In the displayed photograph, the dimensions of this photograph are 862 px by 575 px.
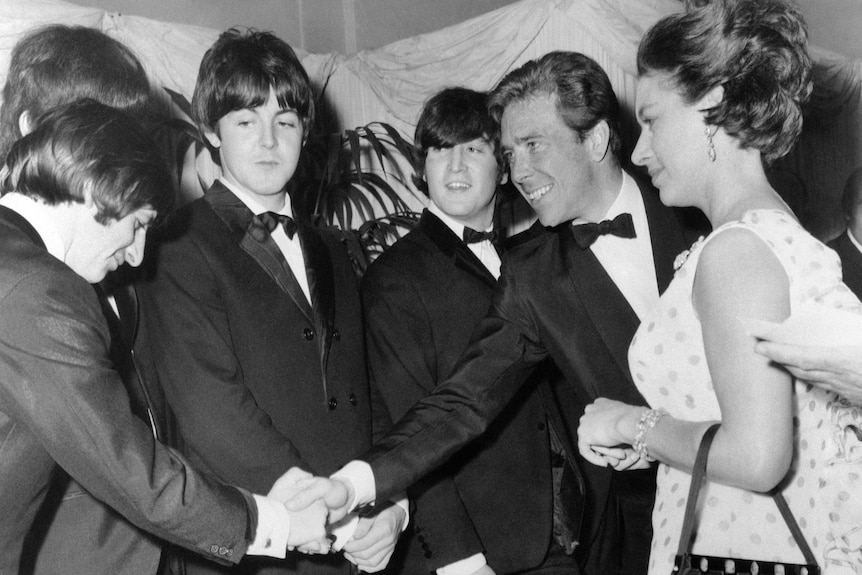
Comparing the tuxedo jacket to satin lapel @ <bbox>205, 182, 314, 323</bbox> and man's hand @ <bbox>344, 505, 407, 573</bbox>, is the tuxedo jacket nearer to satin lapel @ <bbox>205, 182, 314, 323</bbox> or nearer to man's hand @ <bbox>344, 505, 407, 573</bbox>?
man's hand @ <bbox>344, 505, 407, 573</bbox>

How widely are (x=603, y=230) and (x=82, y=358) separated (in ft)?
4.25

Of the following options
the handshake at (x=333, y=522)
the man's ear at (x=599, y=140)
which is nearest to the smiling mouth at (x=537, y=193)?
the man's ear at (x=599, y=140)

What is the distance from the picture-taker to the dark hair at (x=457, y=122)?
2822 millimetres

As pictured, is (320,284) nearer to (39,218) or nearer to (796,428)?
(39,218)

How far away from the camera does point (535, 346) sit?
87.7 inches

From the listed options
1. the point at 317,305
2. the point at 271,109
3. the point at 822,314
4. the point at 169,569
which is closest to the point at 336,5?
the point at 271,109

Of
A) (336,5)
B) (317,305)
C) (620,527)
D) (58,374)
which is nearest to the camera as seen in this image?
(58,374)

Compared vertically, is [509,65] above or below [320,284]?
above

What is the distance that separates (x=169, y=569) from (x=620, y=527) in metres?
1.26

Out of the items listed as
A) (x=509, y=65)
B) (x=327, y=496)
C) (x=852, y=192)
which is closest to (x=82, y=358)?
(x=327, y=496)

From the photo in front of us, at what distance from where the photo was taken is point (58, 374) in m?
1.54

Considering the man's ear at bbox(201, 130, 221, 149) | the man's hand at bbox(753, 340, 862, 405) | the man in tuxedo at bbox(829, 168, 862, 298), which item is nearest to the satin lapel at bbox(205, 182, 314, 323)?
the man's ear at bbox(201, 130, 221, 149)

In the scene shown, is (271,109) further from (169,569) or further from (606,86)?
(169,569)

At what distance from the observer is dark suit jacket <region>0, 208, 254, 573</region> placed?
152 centimetres
